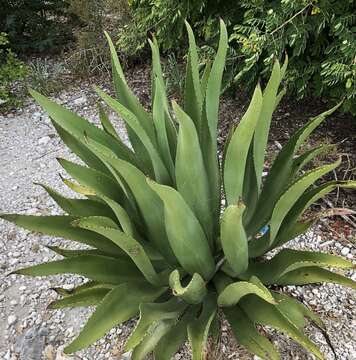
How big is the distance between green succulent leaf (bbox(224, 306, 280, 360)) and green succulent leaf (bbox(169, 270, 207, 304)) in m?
0.12

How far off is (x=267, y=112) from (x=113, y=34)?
3.15m

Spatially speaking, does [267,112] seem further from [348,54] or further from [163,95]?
[348,54]

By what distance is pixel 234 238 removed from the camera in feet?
4.67

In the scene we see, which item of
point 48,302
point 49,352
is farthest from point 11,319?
point 49,352

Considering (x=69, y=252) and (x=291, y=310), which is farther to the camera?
(x=69, y=252)

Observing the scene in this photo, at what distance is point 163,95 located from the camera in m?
1.58

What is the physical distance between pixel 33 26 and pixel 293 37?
3.07m

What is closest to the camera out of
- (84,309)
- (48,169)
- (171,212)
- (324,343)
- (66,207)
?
(171,212)

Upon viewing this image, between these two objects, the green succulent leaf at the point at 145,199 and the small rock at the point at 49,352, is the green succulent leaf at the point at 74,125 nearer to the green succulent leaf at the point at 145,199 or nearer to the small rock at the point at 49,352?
the green succulent leaf at the point at 145,199

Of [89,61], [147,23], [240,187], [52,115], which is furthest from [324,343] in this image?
[89,61]

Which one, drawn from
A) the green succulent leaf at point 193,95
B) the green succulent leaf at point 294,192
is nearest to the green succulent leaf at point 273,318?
the green succulent leaf at point 294,192

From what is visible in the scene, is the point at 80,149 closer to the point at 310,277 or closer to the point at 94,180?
the point at 94,180

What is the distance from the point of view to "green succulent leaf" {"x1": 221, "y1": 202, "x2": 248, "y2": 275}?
1314 mm

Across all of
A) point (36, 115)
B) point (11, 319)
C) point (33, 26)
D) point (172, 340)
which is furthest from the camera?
point (33, 26)
